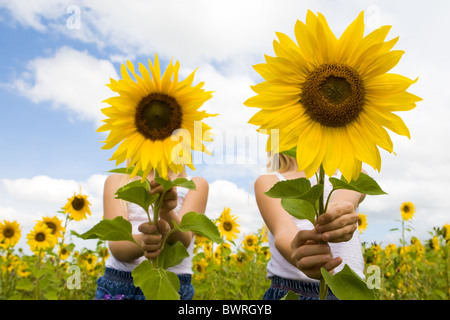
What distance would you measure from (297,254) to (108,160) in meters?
0.73

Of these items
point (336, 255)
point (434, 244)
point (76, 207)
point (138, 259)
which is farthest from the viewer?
point (434, 244)

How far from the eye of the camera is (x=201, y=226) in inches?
46.8

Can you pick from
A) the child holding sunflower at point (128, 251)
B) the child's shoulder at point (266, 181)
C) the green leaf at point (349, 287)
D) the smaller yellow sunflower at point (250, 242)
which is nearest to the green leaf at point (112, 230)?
the green leaf at point (349, 287)

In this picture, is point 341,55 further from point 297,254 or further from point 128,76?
point 128,76

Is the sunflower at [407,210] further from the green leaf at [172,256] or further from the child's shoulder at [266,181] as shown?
the green leaf at [172,256]

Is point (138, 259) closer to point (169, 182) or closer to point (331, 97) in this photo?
point (169, 182)

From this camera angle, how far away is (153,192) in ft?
3.87

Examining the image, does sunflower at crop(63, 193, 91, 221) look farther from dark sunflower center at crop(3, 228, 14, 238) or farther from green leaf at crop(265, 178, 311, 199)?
green leaf at crop(265, 178, 311, 199)

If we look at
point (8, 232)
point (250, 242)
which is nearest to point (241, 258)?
point (250, 242)

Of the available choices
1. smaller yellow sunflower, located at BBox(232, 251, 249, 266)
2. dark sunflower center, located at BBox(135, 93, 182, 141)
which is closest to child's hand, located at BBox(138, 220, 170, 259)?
dark sunflower center, located at BBox(135, 93, 182, 141)

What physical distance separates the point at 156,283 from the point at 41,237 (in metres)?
3.87

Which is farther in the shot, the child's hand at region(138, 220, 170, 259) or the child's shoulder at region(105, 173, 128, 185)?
the child's shoulder at region(105, 173, 128, 185)

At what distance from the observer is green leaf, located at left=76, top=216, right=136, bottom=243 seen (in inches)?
45.7

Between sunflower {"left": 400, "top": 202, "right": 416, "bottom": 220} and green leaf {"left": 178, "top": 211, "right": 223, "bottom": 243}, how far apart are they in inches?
219
